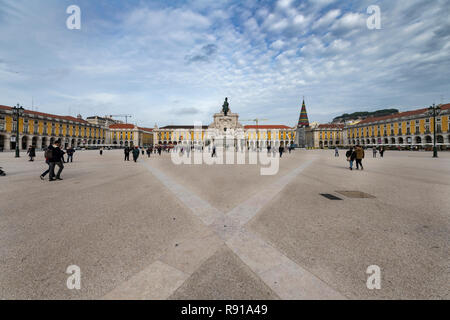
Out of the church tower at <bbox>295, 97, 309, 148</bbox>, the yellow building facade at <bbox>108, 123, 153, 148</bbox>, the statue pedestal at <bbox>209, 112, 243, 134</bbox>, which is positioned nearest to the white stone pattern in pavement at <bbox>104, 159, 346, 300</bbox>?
the statue pedestal at <bbox>209, 112, 243, 134</bbox>

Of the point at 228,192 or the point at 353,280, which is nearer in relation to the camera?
the point at 353,280

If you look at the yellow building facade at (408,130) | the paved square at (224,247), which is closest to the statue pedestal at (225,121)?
the yellow building facade at (408,130)

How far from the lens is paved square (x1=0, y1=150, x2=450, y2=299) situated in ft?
5.69

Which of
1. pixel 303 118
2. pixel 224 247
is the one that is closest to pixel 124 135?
pixel 303 118

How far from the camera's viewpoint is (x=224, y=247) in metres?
2.48

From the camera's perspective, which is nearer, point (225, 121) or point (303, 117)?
point (303, 117)

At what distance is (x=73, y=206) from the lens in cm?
418

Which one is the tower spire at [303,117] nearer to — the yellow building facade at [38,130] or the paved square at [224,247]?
the yellow building facade at [38,130]

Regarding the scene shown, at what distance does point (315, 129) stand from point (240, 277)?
98.0 meters

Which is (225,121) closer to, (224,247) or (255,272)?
(224,247)

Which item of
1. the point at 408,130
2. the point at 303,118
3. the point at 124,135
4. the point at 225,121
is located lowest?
the point at 408,130

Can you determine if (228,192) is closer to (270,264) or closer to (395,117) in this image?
(270,264)
